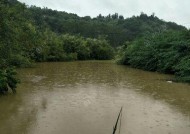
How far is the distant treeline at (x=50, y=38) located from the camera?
14352mm

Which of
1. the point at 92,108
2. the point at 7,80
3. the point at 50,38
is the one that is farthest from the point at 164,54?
the point at 50,38

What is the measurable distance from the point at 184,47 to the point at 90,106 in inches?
581

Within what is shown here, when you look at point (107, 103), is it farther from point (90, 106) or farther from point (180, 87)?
point (180, 87)

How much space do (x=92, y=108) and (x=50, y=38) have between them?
1167 inches

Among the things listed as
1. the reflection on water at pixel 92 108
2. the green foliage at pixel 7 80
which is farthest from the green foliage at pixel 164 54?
the green foliage at pixel 7 80

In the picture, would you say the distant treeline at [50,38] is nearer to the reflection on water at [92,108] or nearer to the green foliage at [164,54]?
the green foliage at [164,54]

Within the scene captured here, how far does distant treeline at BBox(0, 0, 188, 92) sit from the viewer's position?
14352 millimetres

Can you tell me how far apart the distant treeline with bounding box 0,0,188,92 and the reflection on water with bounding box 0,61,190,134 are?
1.65 meters

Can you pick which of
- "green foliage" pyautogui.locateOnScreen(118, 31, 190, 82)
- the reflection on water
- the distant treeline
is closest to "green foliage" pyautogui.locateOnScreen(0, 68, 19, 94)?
the distant treeline

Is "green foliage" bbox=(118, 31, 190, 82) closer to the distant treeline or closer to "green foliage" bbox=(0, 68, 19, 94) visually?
the distant treeline

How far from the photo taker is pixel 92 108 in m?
13.1

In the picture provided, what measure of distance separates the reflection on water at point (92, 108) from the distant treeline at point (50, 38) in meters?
1.65

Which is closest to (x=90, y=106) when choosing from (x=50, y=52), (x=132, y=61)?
(x=132, y=61)

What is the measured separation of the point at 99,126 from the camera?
10.5 metres
